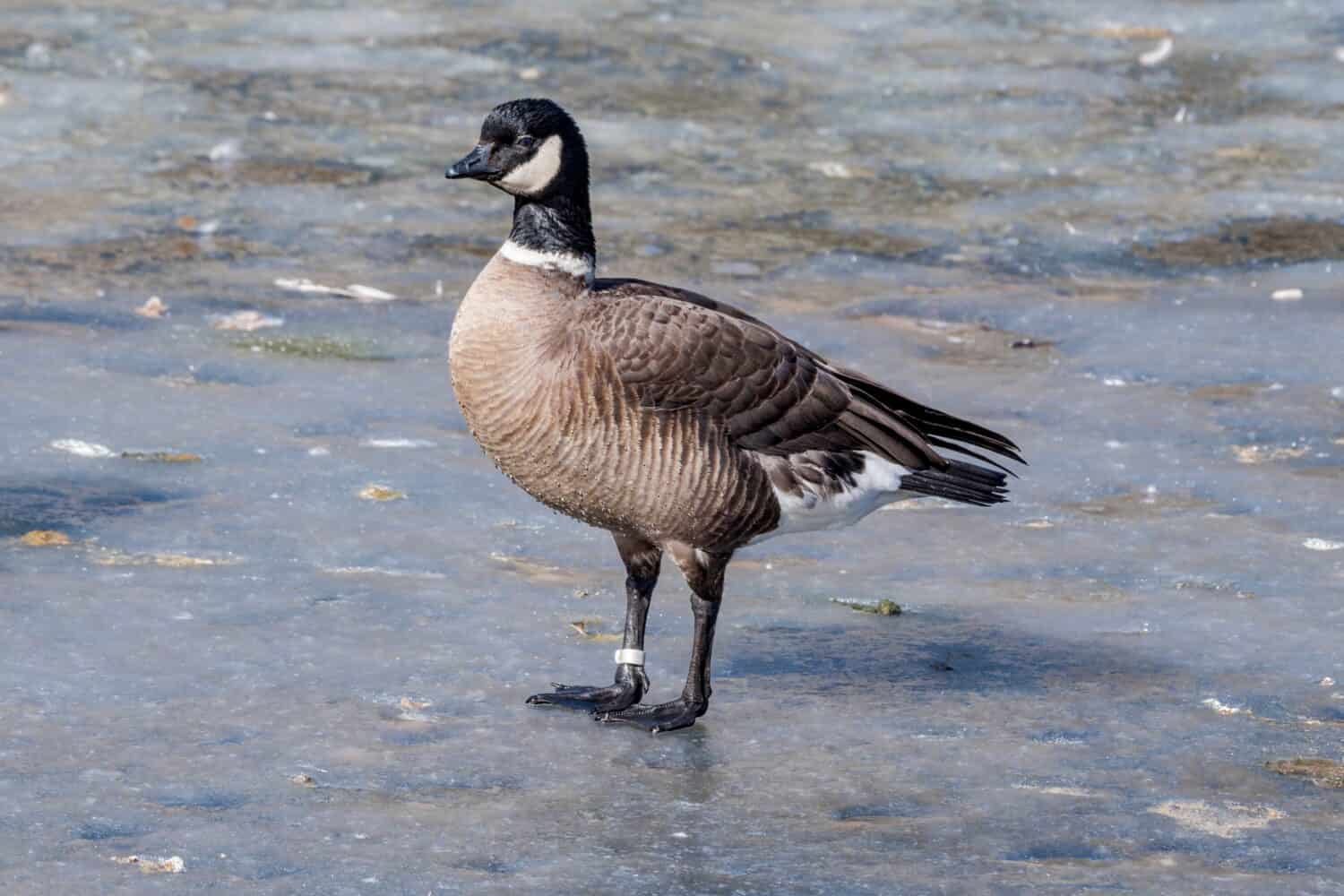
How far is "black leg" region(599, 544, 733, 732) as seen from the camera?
20.2 ft

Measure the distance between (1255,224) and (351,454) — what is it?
6.68 meters

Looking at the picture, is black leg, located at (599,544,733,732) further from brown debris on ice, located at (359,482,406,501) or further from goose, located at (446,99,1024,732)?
brown debris on ice, located at (359,482,406,501)

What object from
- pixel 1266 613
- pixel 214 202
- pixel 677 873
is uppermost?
pixel 214 202

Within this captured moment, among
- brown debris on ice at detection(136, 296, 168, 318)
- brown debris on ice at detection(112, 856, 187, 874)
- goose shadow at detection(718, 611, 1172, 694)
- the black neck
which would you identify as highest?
the black neck

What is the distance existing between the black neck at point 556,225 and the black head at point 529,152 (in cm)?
2

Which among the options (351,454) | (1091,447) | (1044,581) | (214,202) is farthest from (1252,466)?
(214,202)

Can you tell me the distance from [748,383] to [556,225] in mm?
758

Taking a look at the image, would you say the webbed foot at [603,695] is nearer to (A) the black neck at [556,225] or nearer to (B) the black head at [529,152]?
(A) the black neck at [556,225]

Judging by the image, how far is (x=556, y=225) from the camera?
20.8 ft

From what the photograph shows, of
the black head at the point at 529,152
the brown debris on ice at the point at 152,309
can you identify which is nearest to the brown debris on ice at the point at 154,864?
the black head at the point at 529,152

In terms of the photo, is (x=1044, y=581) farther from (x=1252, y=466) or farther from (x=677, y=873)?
(x=677, y=873)

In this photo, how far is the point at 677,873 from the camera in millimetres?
5039

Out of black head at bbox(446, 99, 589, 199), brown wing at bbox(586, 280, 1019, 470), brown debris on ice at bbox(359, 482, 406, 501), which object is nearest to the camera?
brown wing at bbox(586, 280, 1019, 470)

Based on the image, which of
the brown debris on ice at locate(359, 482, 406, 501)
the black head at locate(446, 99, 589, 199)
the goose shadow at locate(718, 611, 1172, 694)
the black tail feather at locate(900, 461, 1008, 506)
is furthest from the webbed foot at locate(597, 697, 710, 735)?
the brown debris on ice at locate(359, 482, 406, 501)
